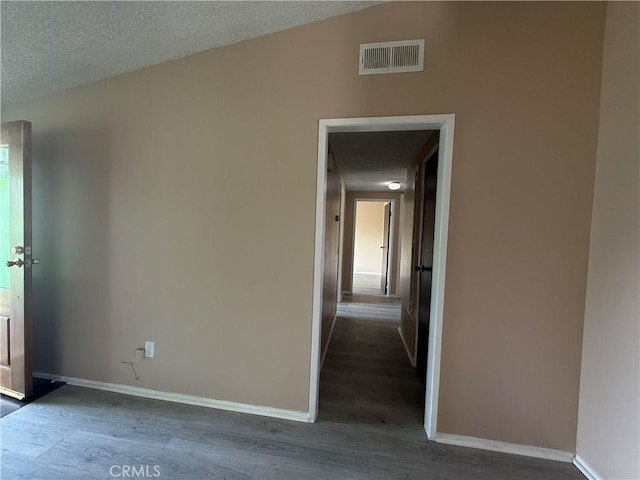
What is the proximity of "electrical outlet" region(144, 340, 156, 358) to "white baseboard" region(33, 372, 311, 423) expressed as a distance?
27cm

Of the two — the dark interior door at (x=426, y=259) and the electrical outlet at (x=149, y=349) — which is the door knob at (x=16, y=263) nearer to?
the electrical outlet at (x=149, y=349)

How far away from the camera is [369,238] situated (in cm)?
896

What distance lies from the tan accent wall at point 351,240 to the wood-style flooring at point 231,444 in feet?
12.4

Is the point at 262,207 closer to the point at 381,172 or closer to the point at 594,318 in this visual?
the point at 594,318

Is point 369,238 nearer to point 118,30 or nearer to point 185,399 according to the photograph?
point 185,399

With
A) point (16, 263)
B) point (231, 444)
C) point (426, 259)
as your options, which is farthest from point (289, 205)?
point (16, 263)

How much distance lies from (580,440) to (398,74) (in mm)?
2405

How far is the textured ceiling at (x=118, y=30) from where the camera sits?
4.87ft

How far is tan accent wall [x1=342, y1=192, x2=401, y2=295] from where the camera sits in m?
5.93

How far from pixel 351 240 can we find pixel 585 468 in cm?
466

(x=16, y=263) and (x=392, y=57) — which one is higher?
(x=392, y=57)

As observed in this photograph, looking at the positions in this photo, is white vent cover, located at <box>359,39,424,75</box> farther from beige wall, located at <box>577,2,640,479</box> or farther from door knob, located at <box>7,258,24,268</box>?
door knob, located at <box>7,258,24,268</box>

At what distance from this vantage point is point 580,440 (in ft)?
5.14

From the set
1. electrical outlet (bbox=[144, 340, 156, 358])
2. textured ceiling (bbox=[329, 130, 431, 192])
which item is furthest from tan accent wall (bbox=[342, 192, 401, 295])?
electrical outlet (bbox=[144, 340, 156, 358])
